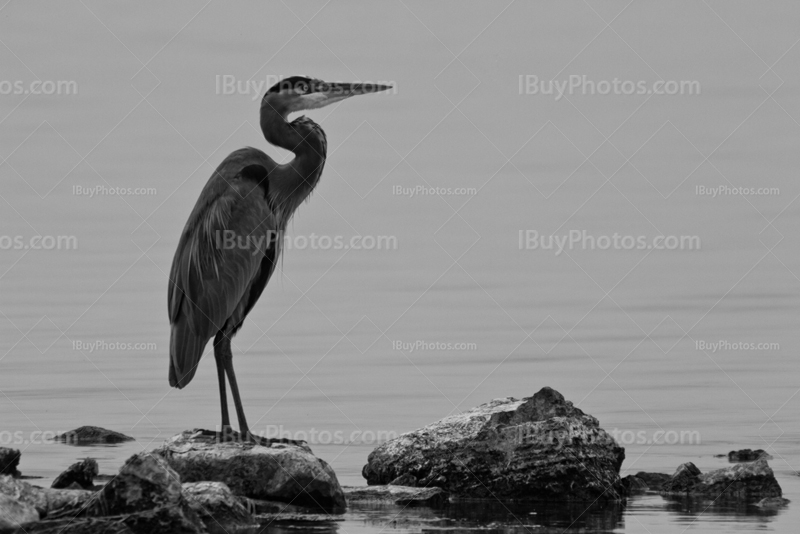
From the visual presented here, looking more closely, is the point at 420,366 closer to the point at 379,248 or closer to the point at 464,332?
the point at 464,332

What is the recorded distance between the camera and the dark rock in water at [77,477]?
30.7ft

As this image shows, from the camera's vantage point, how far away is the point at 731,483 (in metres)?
9.92

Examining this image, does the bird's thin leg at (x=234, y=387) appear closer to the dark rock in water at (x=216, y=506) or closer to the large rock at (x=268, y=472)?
the large rock at (x=268, y=472)

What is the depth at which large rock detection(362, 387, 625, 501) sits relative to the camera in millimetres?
9805

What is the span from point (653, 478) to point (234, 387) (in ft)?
11.3

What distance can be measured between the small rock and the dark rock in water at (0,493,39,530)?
4989mm

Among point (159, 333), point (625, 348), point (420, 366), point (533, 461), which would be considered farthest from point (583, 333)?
point (533, 461)

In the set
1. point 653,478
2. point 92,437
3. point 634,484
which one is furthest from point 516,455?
point 92,437

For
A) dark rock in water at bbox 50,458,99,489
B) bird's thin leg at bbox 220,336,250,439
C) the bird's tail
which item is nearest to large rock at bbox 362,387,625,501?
bird's thin leg at bbox 220,336,250,439

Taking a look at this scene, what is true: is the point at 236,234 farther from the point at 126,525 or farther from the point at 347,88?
the point at 126,525

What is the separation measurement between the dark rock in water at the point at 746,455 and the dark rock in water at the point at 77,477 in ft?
18.1

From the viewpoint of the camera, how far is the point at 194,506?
827 centimetres

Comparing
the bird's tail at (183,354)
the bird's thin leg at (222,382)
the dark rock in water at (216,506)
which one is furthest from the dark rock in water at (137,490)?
the bird's tail at (183,354)

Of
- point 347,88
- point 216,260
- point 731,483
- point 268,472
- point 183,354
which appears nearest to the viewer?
point 268,472
